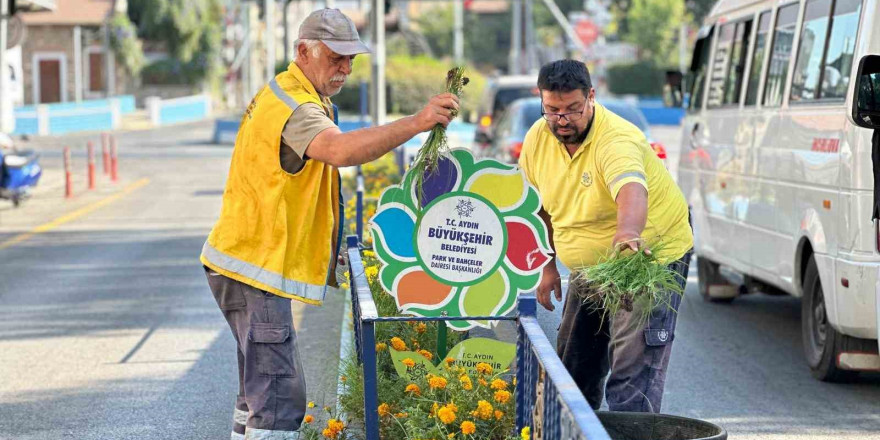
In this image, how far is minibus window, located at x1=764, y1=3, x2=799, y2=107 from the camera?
30.8 ft

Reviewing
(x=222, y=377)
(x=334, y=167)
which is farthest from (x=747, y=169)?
(x=334, y=167)

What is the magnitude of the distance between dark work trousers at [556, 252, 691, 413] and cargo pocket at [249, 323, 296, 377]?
122cm

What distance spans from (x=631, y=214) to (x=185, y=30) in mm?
64622

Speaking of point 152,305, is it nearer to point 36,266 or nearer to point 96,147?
point 36,266

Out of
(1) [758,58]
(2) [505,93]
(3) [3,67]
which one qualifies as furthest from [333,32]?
(3) [3,67]

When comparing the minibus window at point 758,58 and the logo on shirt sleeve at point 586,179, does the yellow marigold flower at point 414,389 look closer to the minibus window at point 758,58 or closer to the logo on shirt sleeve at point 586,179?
the logo on shirt sleeve at point 586,179

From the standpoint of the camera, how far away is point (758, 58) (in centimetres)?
1022

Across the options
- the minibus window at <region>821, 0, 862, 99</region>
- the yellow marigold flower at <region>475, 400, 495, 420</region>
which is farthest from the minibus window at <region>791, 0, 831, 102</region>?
the yellow marigold flower at <region>475, 400, 495, 420</region>

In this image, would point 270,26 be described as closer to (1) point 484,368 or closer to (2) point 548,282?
(2) point 548,282

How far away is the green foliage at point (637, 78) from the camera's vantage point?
71250mm

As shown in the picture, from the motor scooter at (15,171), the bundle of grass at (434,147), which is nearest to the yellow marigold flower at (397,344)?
the bundle of grass at (434,147)

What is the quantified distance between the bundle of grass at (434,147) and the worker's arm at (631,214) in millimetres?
693

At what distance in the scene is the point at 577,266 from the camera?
552 cm

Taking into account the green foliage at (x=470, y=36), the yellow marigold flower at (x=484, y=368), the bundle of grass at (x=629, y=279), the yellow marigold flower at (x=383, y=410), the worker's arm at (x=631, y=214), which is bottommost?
the green foliage at (x=470, y=36)
